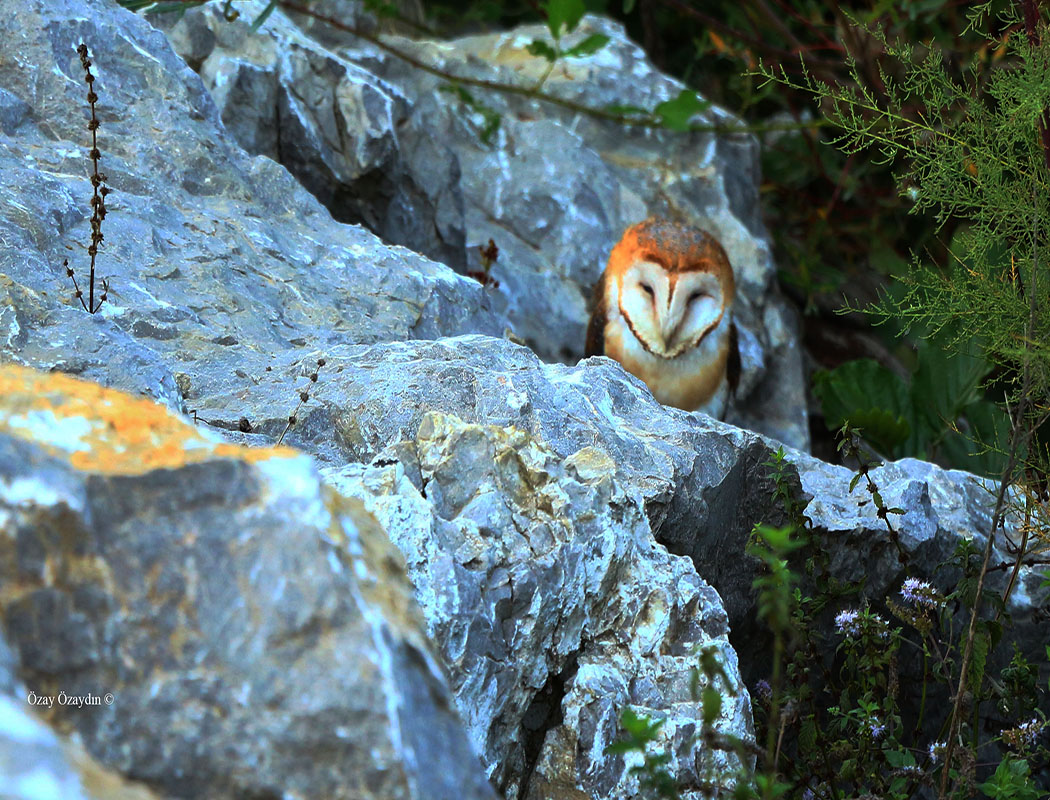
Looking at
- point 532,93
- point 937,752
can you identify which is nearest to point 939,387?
point 532,93

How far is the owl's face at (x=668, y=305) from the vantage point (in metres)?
4.13

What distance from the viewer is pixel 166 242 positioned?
2.73m

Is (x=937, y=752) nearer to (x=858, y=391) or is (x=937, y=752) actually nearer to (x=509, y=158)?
(x=858, y=391)

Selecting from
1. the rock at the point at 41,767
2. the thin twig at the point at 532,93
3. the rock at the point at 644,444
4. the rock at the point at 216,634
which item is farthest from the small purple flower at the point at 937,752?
the thin twig at the point at 532,93

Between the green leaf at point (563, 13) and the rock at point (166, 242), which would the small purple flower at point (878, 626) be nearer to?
the rock at point (166, 242)

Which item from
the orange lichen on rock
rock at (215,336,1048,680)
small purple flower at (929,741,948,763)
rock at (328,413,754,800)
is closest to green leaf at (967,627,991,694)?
small purple flower at (929,741,948,763)

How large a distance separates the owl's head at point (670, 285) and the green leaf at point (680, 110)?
0.59 meters

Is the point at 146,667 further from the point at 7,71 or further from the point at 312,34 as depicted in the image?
A: the point at 312,34

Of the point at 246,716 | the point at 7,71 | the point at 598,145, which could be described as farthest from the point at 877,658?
the point at 598,145

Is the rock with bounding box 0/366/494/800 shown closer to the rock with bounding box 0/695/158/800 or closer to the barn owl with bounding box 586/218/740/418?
the rock with bounding box 0/695/158/800

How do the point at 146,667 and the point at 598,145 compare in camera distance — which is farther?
the point at 598,145

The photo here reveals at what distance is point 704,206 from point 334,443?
130 inches

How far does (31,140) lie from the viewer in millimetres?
2822

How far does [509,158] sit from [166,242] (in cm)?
240
